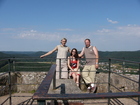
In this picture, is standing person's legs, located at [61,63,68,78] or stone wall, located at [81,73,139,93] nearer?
standing person's legs, located at [61,63,68,78]

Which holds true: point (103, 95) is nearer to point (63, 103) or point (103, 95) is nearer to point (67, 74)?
point (63, 103)

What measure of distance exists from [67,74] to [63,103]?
7.08 feet

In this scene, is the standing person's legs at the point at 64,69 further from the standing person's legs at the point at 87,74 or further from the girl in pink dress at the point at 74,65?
the standing person's legs at the point at 87,74

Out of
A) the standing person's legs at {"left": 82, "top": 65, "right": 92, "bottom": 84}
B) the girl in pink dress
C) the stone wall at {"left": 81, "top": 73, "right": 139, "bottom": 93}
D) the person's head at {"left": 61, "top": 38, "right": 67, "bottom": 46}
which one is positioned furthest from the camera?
the stone wall at {"left": 81, "top": 73, "right": 139, "bottom": 93}

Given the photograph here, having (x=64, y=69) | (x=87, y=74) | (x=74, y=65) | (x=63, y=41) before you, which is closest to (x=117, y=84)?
(x=87, y=74)

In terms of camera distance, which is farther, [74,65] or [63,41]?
[74,65]

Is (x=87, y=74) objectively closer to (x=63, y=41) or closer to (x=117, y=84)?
(x=63, y=41)

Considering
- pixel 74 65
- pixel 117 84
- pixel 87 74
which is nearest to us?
pixel 87 74

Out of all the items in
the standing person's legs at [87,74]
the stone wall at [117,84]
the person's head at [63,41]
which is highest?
the person's head at [63,41]

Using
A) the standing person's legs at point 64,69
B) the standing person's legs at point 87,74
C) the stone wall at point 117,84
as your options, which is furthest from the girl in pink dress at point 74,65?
the stone wall at point 117,84

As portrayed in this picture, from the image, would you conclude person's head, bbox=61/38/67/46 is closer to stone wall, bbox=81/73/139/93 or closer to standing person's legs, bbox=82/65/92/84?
standing person's legs, bbox=82/65/92/84

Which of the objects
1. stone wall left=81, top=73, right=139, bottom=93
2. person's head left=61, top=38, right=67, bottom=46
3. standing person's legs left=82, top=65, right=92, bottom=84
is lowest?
stone wall left=81, top=73, right=139, bottom=93

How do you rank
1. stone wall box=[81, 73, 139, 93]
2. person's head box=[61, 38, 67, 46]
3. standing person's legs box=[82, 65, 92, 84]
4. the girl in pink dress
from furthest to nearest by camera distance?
stone wall box=[81, 73, 139, 93]
the girl in pink dress
person's head box=[61, 38, 67, 46]
standing person's legs box=[82, 65, 92, 84]

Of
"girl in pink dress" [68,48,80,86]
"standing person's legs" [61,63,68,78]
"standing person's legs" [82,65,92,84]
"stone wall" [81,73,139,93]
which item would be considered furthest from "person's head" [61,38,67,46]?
"stone wall" [81,73,139,93]
